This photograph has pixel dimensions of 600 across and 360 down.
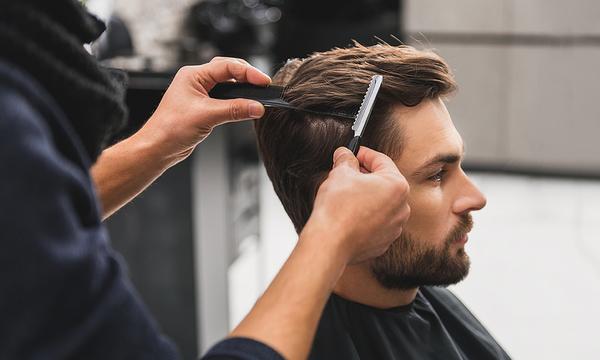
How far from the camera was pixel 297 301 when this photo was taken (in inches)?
28.0

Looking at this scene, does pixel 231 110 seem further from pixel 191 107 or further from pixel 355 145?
pixel 355 145

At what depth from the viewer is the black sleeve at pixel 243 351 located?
2.22ft

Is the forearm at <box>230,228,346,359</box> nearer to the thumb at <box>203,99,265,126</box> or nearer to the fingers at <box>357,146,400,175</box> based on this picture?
the fingers at <box>357,146,400,175</box>

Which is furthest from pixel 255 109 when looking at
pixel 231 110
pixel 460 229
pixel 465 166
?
pixel 465 166

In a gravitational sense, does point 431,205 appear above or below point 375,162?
below

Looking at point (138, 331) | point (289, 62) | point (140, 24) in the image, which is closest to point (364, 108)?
point (289, 62)

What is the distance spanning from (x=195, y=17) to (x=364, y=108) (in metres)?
5.08

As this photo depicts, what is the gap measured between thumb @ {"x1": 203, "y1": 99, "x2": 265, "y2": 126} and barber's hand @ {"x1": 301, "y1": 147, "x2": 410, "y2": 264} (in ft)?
0.92

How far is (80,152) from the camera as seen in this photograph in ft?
2.08

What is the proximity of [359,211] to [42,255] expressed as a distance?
36 centimetres

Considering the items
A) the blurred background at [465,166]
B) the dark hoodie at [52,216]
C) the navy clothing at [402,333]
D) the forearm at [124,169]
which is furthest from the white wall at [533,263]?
the dark hoodie at [52,216]

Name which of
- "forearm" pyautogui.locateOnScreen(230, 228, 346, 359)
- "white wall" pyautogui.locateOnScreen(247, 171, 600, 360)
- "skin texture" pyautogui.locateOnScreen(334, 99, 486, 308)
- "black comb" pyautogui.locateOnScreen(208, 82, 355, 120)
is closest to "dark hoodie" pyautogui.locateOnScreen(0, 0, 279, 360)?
"forearm" pyautogui.locateOnScreen(230, 228, 346, 359)

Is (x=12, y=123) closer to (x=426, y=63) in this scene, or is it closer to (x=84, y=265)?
(x=84, y=265)

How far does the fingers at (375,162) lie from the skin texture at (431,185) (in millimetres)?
320
